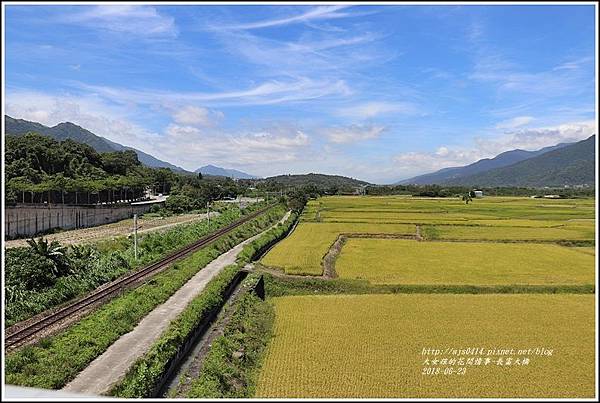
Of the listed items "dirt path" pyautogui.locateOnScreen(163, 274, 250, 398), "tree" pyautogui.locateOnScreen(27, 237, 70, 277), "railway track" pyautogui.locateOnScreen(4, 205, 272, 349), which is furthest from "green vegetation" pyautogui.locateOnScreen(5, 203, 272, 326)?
"dirt path" pyautogui.locateOnScreen(163, 274, 250, 398)

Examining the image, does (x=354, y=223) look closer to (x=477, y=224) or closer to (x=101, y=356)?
(x=477, y=224)

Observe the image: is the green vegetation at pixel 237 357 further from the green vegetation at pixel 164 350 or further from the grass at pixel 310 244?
the grass at pixel 310 244

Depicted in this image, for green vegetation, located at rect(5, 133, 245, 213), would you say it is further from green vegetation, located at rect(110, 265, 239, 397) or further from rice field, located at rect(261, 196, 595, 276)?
green vegetation, located at rect(110, 265, 239, 397)

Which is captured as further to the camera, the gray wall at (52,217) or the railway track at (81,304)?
the gray wall at (52,217)

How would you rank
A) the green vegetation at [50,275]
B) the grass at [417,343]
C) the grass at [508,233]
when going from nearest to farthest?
the grass at [417,343], the green vegetation at [50,275], the grass at [508,233]

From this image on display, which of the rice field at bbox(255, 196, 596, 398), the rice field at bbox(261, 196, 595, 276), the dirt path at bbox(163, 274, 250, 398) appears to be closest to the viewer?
→ the dirt path at bbox(163, 274, 250, 398)

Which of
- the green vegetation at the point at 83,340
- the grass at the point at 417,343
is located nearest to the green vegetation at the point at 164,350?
the green vegetation at the point at 83,340
